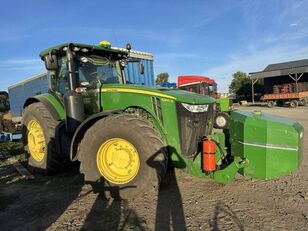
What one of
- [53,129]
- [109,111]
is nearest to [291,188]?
[109,111]

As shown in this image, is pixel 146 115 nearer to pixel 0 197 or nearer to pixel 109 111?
pixel 109 111

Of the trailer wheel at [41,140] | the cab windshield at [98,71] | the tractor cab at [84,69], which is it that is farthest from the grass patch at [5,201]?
the cab windshield at [98,71]

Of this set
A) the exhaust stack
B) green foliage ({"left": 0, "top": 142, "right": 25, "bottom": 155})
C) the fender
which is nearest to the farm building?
green foliage ({"left": 0, "top": 142, "right": 25, "bottom": 155})

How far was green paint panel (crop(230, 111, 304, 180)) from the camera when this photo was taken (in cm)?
424

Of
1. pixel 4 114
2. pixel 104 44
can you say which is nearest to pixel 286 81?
pixel 4 114

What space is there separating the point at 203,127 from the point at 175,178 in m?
1.24

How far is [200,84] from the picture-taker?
20.9 metres

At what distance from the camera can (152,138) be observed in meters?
4.46

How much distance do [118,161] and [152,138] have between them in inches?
26.5

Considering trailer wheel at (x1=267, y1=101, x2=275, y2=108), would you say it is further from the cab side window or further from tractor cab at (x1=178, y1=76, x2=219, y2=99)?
the cab side window

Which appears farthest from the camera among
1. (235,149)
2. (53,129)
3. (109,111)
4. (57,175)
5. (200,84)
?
(200,84)

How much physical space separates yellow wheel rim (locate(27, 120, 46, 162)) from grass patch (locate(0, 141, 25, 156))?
3.04 metres

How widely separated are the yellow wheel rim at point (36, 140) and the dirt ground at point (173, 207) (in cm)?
86

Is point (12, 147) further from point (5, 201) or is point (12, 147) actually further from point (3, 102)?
point (5, 201)
